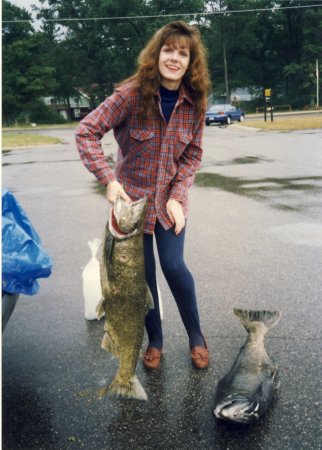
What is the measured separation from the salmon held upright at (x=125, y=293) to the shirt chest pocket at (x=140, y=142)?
0.69 metres

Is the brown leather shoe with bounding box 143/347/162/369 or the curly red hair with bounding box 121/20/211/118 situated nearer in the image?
the curly red hair with bounding box 121/20/211/118

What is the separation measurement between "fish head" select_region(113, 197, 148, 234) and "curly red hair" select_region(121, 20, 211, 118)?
80cm

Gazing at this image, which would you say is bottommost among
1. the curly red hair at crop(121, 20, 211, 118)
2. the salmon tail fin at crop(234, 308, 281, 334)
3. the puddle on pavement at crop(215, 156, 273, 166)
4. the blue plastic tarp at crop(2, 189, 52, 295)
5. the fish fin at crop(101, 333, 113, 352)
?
the salmon tail fin at crop(234, 308, 281, 334)

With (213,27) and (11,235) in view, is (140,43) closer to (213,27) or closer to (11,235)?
(213,27)

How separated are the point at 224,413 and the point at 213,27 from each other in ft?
231

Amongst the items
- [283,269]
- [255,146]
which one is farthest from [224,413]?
[255,146]

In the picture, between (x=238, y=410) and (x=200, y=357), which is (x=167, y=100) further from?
(x=238, y=410)

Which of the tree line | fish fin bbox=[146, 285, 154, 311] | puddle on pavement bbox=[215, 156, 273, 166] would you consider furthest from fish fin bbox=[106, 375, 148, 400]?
the tree line

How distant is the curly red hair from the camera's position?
9.65ft

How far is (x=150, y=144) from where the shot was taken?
3053 millimetres

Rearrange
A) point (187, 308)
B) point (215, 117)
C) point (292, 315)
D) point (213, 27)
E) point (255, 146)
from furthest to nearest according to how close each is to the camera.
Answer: point (213, 27) → point (215, 117) → point (255, 146) → point (292, 315) → point (187, 308)

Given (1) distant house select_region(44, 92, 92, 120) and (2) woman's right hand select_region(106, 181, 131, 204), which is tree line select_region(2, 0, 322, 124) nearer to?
(1) distant house select_region(44, 92, 92, 120)

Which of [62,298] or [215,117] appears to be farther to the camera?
[215,117]

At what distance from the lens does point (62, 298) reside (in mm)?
4613
